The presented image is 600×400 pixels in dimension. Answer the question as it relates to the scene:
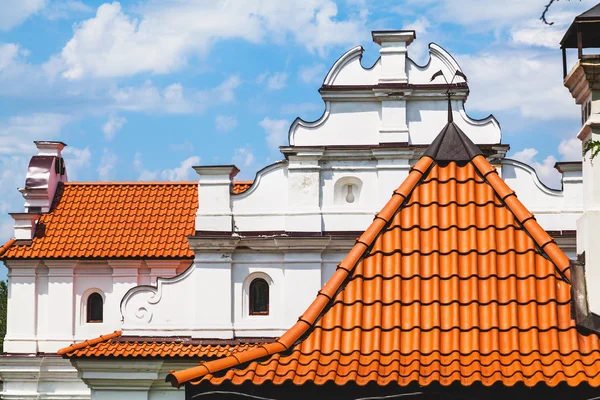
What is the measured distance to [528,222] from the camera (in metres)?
9.35

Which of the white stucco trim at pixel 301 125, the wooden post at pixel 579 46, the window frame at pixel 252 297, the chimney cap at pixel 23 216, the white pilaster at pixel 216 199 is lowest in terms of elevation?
the window frame at pixel 252 297

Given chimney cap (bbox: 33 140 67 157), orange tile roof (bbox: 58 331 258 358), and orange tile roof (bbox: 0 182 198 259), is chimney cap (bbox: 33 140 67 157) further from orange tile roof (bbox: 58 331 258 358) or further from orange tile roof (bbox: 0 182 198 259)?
orange tile roof (bbox: 58 331 258 358)

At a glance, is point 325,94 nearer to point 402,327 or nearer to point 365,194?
point 365,194

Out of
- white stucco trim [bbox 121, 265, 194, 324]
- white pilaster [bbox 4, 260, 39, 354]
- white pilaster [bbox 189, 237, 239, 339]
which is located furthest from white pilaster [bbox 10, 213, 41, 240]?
white pilaster [bbox 189, 237, 239, 339]

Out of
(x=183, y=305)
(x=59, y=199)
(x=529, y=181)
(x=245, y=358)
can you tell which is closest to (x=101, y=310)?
(x=59, y=199)

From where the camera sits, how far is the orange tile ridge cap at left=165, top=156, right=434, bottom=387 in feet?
28.7

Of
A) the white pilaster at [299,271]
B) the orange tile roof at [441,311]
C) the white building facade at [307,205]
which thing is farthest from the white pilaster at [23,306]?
the orange tile roof at [441,311]

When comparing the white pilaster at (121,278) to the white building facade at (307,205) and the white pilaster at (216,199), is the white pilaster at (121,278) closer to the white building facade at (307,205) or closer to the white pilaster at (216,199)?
the white building facade at (307,205)

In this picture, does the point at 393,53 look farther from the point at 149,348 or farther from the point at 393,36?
the point at 149,348

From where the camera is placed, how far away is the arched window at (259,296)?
23062mm

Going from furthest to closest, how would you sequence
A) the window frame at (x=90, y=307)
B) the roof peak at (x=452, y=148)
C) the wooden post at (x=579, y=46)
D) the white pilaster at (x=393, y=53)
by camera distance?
the window frame at (x=90, y=307)
the white pilaster at (x=393, y=53)
the roof peak at (x=452, y=148)
the wooden post at (x=579, y=46)

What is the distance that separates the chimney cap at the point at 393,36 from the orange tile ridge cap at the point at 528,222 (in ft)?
45.1

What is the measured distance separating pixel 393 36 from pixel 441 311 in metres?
15.1

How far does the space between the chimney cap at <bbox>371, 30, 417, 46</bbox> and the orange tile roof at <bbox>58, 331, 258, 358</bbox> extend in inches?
277
